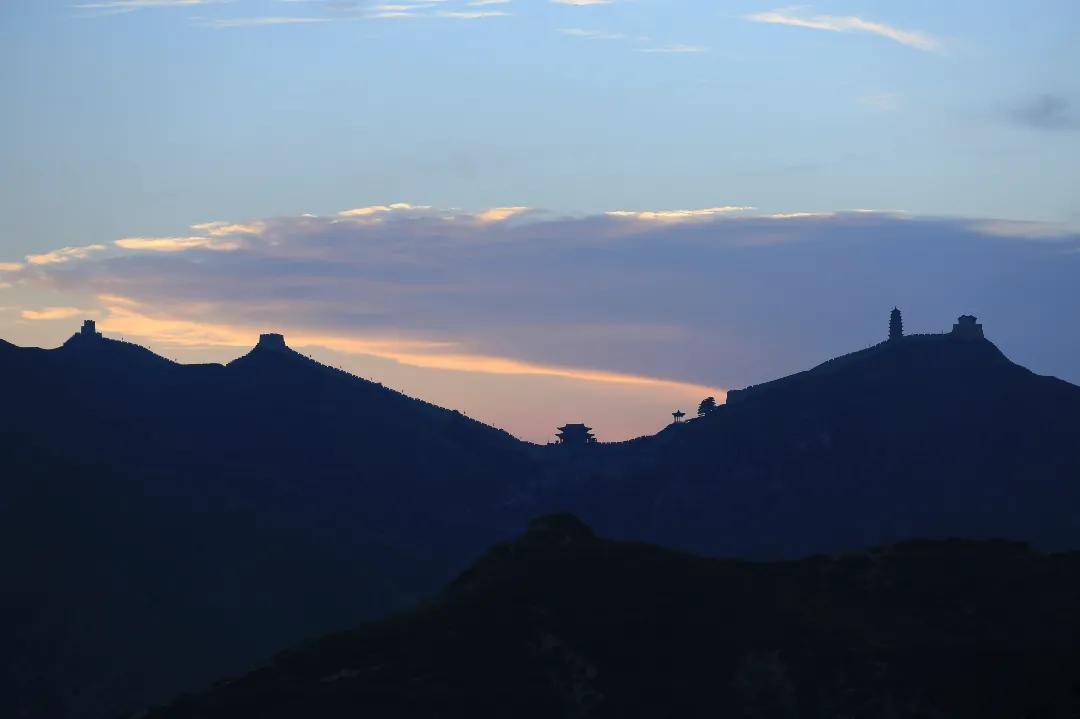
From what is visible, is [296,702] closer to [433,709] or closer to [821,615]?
[433,709]

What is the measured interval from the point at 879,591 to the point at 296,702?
62932mm

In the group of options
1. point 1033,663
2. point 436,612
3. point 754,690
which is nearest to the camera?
point 1033,663

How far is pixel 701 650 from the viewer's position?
7244 inches

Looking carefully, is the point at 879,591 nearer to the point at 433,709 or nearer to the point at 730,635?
the point at 730,635

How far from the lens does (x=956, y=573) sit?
19725 centimetres

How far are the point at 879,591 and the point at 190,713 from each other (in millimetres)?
71616

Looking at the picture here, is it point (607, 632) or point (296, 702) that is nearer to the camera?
point (296, 702)

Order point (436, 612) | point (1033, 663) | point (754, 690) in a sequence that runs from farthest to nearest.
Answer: point (436, 612) < point (754, 690) < point (1033, 663)

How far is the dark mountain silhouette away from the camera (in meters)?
169

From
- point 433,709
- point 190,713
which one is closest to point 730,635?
point 433,709

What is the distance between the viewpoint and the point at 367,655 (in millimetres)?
181750

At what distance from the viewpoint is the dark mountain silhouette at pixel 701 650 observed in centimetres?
16875

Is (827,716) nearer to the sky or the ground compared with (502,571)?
nearer to the ground

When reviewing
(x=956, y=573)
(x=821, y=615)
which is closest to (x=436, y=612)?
(x=821, y=615)
